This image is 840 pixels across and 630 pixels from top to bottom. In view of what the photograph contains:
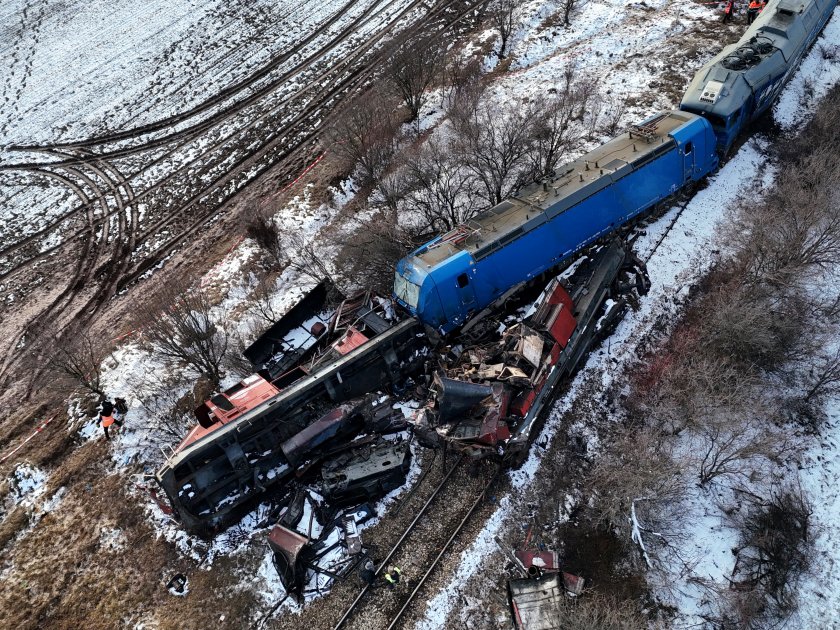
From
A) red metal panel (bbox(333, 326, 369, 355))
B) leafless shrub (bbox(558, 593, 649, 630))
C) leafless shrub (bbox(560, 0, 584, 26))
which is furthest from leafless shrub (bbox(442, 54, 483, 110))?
leafless shrub (bbox(558, 593, 649, 630))

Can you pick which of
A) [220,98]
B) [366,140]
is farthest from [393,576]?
[220,98]

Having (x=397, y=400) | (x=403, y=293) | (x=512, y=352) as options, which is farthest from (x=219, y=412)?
(x=512, y=352)

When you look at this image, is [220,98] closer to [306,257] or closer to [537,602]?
[306,257]

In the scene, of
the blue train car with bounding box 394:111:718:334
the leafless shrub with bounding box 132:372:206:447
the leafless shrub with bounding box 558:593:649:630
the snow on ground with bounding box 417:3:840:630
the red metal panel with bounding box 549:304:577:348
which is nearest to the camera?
the leafless shrub with bounding box 558:593:649:630

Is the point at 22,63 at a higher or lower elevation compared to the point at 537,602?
higher

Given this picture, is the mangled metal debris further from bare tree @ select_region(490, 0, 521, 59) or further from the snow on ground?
bare tree @ select_region(490, 0, 521, 59)

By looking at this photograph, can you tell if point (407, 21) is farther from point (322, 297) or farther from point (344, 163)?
point (322, 297)

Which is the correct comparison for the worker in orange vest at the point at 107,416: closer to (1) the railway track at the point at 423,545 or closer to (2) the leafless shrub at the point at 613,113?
(1) the railway track at the point at 423,545
